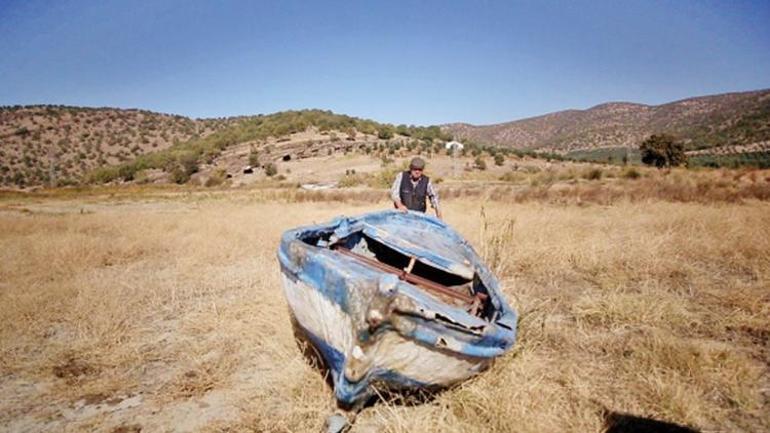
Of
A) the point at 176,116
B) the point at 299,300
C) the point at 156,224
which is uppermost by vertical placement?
the point at 176,116

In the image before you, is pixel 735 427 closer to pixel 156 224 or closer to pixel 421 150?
pixel 156 224

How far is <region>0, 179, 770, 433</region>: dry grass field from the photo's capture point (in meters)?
3.66

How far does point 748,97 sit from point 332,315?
350 ft

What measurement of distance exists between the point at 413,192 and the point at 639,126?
10094cm

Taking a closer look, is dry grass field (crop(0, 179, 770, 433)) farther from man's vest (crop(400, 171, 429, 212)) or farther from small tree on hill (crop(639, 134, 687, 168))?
small tree on hill (crop(639, 134, 687, 168))

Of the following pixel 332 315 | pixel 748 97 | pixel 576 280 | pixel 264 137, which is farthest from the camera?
pixel 748 97

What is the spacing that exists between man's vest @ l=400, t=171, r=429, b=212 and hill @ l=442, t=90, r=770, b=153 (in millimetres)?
60085

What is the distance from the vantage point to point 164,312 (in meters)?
6.50

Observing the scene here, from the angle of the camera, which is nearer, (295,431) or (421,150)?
(295,431)

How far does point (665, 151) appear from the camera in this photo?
39781 mm

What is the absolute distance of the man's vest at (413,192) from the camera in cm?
698

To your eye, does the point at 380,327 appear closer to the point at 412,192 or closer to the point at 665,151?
the point at 412,192

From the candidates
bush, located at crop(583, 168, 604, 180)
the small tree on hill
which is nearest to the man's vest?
bush, located at crop(583, 168, 604, 180)

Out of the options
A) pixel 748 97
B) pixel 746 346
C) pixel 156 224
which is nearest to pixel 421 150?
pixel 156 224
